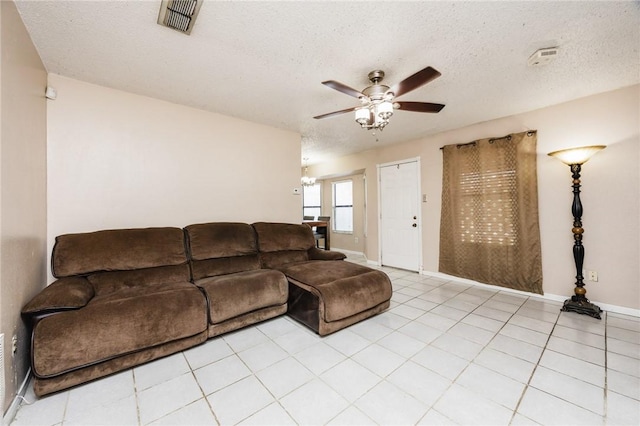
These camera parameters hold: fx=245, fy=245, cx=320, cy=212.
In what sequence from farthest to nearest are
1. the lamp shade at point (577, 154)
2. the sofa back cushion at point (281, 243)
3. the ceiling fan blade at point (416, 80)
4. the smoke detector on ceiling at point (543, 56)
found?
the sofa back cushion at point (281, 243), the lamp shade at point (577, 154), the smoke detector on ceiling at point (543, 56), the ceiling fan blade at point (416, 80)

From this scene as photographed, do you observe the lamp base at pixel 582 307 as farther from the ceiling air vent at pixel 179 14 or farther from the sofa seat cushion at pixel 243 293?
the ceiling air vent at pixel 179 14

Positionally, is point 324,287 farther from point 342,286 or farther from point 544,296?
point 544,296

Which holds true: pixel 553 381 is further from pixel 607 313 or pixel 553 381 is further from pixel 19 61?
pixel 19 61

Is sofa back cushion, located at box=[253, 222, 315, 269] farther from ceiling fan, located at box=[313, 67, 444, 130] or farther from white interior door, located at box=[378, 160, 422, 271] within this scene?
white interior door, located at box=[378, 160, 422, 271]

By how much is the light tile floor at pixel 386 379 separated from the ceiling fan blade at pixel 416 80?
2.08m

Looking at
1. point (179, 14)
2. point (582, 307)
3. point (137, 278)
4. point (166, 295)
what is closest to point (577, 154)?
point (582, 307)

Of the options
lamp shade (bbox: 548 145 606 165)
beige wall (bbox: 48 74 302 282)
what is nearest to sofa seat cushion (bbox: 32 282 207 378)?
beige wall (bbox: 48 74 302 282)

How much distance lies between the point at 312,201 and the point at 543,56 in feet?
20.0

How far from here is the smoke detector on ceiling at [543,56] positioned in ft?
6.47

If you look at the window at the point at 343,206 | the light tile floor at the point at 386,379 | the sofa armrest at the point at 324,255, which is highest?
the window at the point at 343,206

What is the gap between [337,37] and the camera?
6.03ft

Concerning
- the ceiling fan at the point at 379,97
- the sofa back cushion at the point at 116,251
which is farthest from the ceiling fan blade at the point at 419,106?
the sofa back cushion at the point at 116,251

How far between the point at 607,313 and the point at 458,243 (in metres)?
1.66

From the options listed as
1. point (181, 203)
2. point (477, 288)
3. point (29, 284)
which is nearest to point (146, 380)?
point (29, 284)
